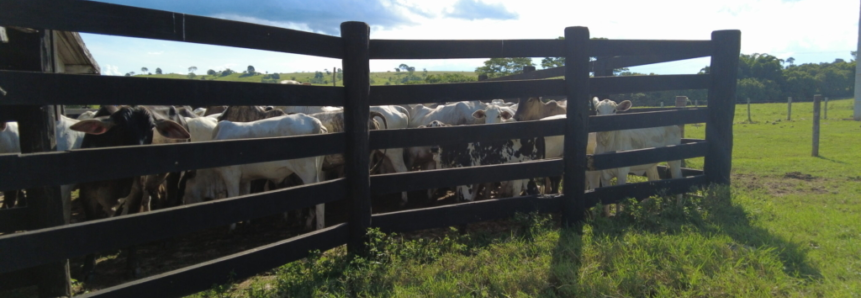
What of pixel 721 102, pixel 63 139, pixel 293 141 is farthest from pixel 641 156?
pixel 63 139

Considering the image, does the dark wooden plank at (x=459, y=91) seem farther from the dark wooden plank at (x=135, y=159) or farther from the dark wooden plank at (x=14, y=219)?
the dark wooden plank at (x=14, y=219)

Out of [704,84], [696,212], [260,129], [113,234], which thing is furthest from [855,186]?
[113,234]

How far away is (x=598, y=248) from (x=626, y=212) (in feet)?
4.19

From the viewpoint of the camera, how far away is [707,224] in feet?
17.2

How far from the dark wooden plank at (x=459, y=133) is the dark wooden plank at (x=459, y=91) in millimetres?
272

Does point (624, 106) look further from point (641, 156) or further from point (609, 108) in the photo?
point (641, 156)

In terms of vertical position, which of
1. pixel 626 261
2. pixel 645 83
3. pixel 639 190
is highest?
pixel 645 83

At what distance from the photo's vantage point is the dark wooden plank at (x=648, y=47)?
217 inches

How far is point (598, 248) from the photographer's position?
447cm

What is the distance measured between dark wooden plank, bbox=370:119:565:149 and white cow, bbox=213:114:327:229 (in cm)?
303

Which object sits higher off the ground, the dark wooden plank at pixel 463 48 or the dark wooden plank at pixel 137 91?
the dark wooden plank at pixel 463 48

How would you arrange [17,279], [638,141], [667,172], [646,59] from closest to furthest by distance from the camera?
[17,279] → [638,141] → [667,172] → [646,59]

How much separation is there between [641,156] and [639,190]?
1.30 feet

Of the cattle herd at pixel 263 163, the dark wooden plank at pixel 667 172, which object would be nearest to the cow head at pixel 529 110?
the cattle herd at pixel 263 163
